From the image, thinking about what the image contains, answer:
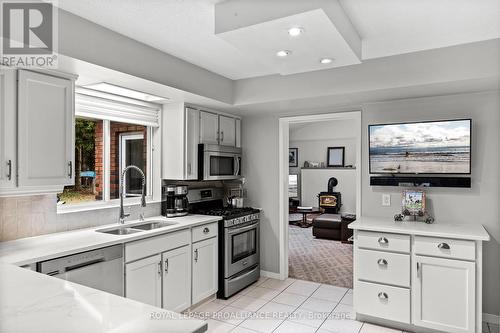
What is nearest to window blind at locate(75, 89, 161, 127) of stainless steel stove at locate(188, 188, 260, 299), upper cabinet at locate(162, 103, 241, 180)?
upper cabinet at locate(162, 103, 241, 180)

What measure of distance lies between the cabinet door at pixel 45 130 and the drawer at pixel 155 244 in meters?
0.70

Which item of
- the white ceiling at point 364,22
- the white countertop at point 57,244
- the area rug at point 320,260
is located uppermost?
the white ceiling at point 364,22

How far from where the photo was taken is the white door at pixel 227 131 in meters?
4.14

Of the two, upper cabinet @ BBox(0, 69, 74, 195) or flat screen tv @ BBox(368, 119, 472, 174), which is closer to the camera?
upper cabinet @ BBox(0, 69, 74, 195)

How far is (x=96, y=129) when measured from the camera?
3336 mm

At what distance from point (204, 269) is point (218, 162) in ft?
4.18

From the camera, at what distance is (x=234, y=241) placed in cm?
375

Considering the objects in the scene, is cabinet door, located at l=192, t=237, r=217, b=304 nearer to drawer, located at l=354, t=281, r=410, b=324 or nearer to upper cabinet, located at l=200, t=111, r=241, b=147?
upper cabinet, located at l=200, t=111, r=241, b=147

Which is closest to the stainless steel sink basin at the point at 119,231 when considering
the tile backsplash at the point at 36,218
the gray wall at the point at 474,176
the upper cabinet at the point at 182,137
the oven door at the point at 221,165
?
the tile backsplash at the point at 36,218

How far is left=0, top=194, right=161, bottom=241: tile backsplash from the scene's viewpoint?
2.43 m

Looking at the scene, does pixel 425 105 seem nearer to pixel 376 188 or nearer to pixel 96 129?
pixel 376 188

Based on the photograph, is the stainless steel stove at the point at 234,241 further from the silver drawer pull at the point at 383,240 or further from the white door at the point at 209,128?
the silver drawer pull at the point at 383,240

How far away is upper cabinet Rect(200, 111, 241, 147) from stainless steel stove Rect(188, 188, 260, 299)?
0.67 meters

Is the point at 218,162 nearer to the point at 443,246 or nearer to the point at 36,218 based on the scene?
the point at 36,218
